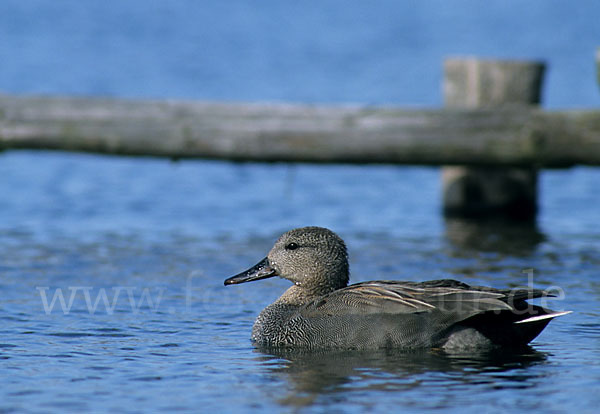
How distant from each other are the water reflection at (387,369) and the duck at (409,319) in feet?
0.22

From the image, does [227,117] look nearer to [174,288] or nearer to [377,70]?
[174,288]

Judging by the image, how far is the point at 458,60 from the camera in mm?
11047

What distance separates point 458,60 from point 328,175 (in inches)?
174

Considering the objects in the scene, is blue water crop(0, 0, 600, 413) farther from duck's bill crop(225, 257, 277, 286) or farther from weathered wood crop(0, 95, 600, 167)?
weathered wood crop(0, 95, 600, 167)

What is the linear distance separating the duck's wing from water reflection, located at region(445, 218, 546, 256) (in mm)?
3556

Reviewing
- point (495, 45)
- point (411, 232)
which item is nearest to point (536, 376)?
point (411, 232)

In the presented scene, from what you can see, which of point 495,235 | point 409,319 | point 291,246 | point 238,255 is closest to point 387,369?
point 409,319

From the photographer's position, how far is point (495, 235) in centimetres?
1084

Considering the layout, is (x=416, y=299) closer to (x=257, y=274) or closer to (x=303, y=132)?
(x=257, y=274)

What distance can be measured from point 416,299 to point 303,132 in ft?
12.9

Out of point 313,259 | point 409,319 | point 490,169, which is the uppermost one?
point 490,169

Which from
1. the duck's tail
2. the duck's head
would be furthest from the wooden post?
the duck's tail

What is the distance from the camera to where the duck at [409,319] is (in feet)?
20.5

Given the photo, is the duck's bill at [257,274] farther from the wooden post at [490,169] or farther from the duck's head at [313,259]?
the wooden post at [490,169]
